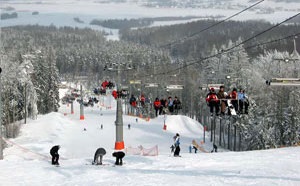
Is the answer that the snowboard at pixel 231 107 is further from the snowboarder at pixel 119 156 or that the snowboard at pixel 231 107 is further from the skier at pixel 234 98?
the snowboarder at pixel 119 156

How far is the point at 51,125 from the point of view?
67.1 metres

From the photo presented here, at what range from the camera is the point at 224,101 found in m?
25.4

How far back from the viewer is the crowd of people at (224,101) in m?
25.2

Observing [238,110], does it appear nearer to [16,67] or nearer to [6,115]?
[6,115]

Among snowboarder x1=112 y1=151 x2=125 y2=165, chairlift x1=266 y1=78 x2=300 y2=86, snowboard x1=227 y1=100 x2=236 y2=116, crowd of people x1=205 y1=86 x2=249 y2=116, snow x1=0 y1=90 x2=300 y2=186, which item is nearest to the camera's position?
chairlift x1=266 y1=78 x2=300 y2=86

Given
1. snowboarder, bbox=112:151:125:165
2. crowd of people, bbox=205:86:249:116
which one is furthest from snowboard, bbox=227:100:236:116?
snowboarder, bbox=112:151:125:165

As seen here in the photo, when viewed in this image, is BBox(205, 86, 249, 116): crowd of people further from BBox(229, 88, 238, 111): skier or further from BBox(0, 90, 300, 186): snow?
BBox(0, 90, 300, 186): snow

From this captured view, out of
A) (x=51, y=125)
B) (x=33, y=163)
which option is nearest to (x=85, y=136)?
(x=51, y=125)

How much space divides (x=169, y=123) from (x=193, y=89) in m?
35.1

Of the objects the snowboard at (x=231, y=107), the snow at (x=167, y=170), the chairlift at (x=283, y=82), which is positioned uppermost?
the chairlift at (x=283, y=82)

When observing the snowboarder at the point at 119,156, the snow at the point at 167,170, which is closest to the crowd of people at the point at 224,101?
the snow at the point at 167,170

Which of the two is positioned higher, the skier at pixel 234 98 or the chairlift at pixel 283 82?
the chairlift at pixel 283 82

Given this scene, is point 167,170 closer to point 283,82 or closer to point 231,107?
point 231,107

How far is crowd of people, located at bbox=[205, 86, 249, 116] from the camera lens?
2517 centimetres
